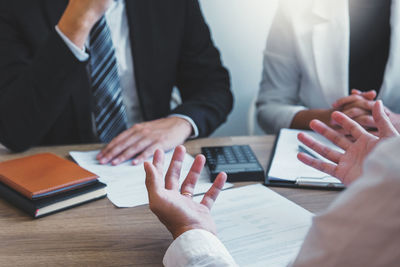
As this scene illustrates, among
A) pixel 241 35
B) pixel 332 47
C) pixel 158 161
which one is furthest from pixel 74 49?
pixel 241 35

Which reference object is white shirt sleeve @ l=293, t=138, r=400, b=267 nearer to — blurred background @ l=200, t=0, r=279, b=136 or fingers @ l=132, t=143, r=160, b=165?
fingers @ l=132, t=143, r=160, b=165

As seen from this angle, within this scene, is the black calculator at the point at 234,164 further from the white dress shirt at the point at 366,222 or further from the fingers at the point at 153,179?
the white dress shirt at the point at 366,222

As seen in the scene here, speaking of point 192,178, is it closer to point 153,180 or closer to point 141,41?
point 153,180

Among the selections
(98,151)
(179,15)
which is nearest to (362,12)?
(179,15)

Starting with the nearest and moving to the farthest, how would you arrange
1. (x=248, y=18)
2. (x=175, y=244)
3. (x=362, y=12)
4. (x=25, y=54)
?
(x=175, y=244), (x=25, y=54), (x=362, y=12), (x=248, y=18)

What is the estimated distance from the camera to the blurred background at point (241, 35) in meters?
1.98

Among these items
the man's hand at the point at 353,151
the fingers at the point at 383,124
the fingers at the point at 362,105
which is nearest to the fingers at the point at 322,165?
the man's hand at the point at 353,151

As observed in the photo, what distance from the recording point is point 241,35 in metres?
2.03

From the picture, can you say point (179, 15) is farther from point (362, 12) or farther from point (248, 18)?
point (248, 18)

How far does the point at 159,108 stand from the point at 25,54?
0.47 m

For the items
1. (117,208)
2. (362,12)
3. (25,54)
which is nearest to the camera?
(117,208)

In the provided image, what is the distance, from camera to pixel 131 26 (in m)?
1.26

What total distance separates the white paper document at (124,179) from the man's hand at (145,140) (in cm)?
2

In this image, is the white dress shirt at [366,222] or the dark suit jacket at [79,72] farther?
the dark suit jacket at [79,72]
